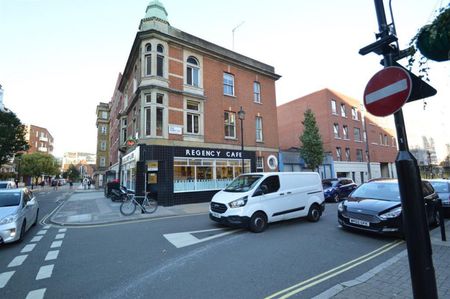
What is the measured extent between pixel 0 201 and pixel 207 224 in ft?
21.8

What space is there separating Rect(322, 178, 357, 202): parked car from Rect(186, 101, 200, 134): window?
984 cm

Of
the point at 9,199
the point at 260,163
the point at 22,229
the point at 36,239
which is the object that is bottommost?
the point at 36,239

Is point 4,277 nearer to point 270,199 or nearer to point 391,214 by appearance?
point 270,199

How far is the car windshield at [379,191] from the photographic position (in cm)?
744

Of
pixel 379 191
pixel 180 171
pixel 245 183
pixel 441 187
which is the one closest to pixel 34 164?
pixel 180 171

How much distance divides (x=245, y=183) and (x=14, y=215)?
23.1 ft

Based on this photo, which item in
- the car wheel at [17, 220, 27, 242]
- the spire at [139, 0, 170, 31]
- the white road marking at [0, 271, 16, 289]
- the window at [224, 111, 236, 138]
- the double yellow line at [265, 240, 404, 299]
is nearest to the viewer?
the double yellow line at [265, 240, 404, 299]

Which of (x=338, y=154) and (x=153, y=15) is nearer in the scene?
(x=153, y=15)

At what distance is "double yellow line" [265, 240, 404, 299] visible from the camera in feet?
12.7

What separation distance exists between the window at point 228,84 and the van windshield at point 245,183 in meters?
11.7

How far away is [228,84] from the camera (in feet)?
66.3

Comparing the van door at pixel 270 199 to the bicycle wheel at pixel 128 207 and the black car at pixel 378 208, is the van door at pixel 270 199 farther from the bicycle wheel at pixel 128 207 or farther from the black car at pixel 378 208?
the bicycle wheel at pixel 128 207

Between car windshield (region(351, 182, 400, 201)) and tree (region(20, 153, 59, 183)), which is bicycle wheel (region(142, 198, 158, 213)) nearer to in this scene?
car windshield (region(351, 182, 400, 201))

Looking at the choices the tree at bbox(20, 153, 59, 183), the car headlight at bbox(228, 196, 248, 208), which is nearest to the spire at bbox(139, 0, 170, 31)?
the car headlight at bbox(228, 196, 248, 208)
